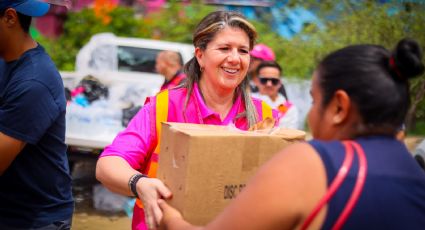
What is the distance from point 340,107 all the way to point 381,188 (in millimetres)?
257

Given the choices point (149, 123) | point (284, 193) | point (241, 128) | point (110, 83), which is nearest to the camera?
point (284, 193)

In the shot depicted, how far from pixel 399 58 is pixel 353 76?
0.49 ft

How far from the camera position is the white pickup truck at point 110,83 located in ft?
24.5

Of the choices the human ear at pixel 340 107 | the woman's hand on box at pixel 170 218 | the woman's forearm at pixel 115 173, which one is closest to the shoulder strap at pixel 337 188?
the human ear at pixel 340 107

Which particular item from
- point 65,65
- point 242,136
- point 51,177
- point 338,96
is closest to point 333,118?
point 338,96

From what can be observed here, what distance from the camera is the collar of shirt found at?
9.20ft

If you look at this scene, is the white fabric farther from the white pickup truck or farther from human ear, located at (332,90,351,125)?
human ear, located at (332,90,351,125)

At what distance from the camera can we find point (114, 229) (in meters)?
6.70

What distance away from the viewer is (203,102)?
2.83 metres

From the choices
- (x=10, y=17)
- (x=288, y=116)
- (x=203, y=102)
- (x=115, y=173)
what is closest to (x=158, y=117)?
(x=203, y=102)

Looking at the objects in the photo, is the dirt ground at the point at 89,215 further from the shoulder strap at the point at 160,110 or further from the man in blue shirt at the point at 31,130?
the shoulder strap at the point at 160,110

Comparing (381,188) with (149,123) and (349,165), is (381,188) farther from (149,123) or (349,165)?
(149,123)

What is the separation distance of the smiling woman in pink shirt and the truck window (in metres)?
7.44

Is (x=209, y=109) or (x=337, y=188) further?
(x=209, y=109)
